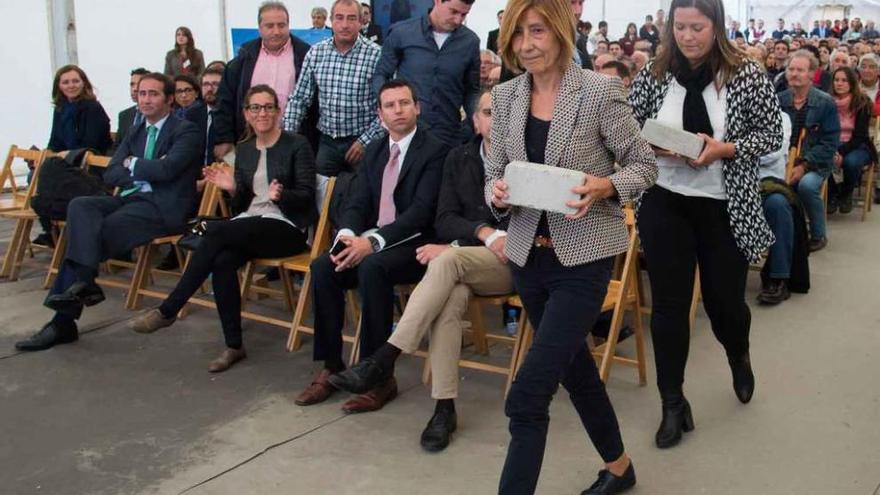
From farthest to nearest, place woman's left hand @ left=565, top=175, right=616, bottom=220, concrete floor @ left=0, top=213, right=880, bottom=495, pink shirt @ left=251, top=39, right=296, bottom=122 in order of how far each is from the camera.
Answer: pink shirt @ left=251, top=39, right=296, bottom=122
concrete floor @ left=0, top=213, right=880, bottom=495
woman's left hand @ left=565, top=175, right=616, bottom=220

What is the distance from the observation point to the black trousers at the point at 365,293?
4234 mm

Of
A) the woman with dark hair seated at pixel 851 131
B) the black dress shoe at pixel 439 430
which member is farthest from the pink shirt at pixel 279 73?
the woman with dark hair seated at pixel 851 131

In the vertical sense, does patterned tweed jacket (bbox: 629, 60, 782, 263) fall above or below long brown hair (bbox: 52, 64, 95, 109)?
below

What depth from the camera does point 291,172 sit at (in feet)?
17.1

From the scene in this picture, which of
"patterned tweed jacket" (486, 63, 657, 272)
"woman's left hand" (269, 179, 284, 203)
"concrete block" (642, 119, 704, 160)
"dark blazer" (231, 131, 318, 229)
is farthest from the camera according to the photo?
→ "dark blazer" (231, 131, 318, 229)

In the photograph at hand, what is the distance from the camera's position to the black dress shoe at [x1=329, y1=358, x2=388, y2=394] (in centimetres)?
387

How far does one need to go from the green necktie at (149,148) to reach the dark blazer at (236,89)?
1.31 ft

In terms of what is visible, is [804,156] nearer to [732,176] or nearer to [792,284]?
[792,284]

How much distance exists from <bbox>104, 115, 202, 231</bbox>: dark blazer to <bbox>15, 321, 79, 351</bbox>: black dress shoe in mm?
856

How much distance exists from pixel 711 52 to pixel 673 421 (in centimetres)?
141

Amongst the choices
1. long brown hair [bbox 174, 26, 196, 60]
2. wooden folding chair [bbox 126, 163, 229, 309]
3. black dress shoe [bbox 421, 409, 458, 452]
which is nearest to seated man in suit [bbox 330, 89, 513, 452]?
black dress shoe [bbox 421, 409, 458, 452]

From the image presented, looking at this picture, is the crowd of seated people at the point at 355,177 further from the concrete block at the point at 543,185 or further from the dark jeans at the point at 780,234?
the concrete block at the point at 543,185

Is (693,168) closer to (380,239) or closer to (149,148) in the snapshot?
(380,239)

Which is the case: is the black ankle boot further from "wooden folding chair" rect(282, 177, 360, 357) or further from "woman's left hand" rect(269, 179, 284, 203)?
"woman's left hand" rect(269, 179, 284, 203)
